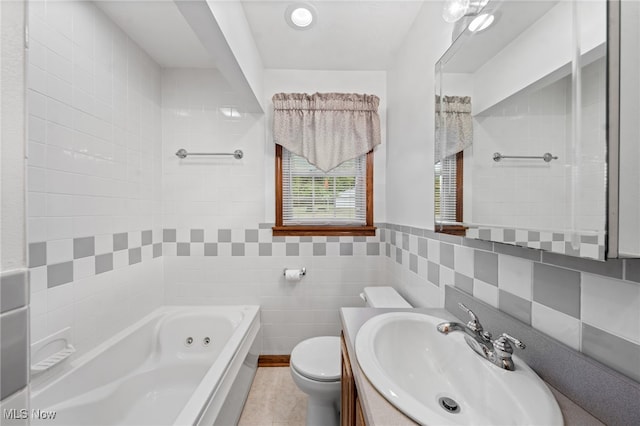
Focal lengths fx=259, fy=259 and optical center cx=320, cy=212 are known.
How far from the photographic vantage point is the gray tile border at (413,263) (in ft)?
5.14

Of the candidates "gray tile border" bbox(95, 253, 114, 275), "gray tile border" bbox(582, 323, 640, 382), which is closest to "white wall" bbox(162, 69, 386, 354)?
"gray tile border" bbox(95, 253, 114, 275)

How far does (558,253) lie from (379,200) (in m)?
1.58

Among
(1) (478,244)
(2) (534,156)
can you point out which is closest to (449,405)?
(1) (478,244)

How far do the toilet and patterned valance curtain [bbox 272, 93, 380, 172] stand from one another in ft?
3.80

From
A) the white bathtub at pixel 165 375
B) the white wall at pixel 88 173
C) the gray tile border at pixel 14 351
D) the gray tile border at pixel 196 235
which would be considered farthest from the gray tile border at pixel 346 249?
the gray tile border at pixel 14 351

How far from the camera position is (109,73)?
5.16 feet

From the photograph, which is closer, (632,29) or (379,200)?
(632,29)

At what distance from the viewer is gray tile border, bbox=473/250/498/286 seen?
3.05ft

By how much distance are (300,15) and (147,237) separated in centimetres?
184

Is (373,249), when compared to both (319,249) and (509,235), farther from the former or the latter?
(509,235)

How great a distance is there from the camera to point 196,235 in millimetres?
2119

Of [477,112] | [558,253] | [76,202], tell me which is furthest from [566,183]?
[76,202]

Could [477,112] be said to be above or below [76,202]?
above

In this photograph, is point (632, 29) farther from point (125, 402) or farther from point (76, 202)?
point (125, 402)
